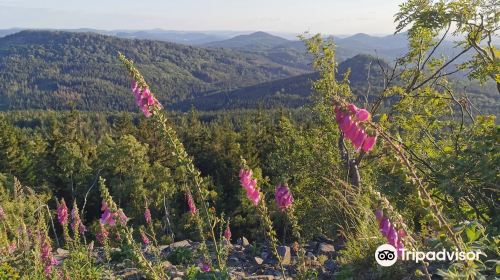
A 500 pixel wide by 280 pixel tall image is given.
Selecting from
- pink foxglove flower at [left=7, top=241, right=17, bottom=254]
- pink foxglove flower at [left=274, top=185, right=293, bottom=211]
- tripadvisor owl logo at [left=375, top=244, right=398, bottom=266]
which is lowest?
pink foxglove flower at [left=7, top=241, right=17, bottom=254]

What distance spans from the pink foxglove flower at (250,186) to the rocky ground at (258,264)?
7.61 ft

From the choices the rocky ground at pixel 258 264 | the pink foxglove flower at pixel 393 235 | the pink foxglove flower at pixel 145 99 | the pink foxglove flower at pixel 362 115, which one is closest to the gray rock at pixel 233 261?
the rocky ground at pixel 258 264

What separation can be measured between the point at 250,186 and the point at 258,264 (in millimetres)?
4470

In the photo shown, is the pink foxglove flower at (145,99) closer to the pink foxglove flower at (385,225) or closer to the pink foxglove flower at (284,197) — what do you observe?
the pink foxglove flower at (284,197)

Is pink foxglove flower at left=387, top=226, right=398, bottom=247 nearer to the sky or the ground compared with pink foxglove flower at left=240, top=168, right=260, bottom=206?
nearer to the sky

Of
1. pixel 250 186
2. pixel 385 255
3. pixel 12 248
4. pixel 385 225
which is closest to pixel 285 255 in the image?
pixel 250 186

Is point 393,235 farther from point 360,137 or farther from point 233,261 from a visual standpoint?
point 233,261

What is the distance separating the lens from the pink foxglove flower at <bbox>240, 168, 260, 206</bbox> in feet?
15.7

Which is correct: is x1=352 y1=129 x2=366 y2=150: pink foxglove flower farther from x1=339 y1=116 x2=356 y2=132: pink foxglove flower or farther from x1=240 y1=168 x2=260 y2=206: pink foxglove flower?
x1=240 y1=168 x2=260 y2=206: pink foxglove flower

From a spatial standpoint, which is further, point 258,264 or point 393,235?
point 258,264

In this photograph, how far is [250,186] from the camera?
190 inches

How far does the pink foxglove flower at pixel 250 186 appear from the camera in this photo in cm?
478

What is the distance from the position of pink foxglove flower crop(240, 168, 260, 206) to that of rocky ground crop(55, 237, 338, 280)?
7.61ft

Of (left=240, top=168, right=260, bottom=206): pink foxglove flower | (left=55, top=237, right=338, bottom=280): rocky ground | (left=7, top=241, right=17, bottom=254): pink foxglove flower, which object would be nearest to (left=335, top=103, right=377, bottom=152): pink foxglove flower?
(left=240, top=168, right=260, bottom=206): pink foxglove flower
